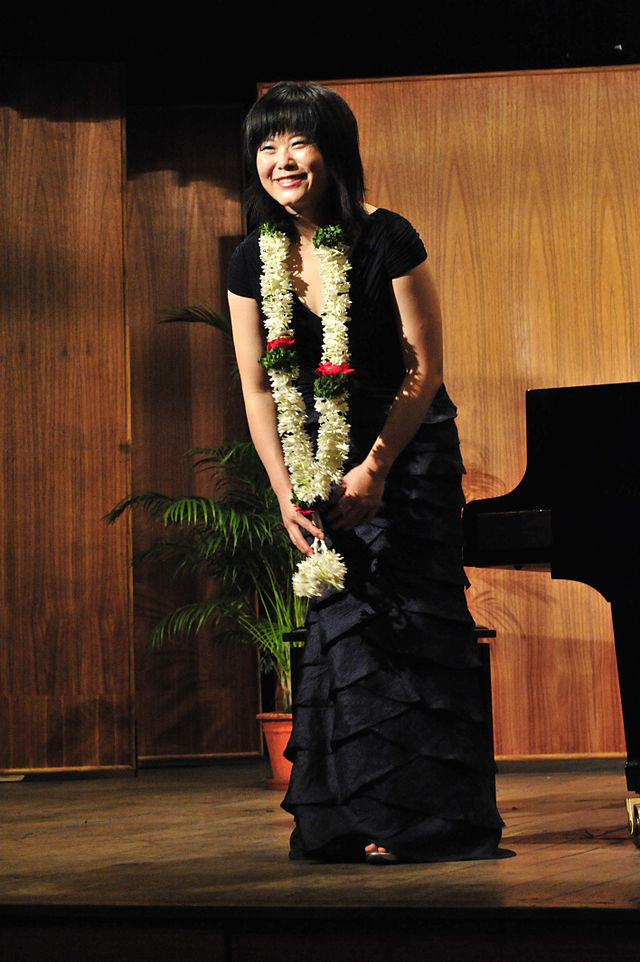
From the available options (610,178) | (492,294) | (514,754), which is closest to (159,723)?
(514,754)

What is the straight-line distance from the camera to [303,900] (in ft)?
6.24

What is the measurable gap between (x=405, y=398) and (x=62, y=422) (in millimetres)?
2664

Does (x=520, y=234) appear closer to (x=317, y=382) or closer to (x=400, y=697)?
(x=317, y=382)

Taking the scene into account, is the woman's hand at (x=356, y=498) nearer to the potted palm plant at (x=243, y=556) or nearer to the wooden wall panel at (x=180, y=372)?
the potted palm plant at (x=243, y=556)

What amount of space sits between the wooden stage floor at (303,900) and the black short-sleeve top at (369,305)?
934 mm

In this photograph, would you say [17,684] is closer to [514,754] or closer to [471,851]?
[514,754]

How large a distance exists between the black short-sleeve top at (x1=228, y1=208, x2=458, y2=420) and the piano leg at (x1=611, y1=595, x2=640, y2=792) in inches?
22.7

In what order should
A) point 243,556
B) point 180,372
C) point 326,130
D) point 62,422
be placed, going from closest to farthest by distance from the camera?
1. point 326,130
2. point 243,556
3. point 62,422
4. point 180,372

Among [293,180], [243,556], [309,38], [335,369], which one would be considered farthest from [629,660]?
[309,38]

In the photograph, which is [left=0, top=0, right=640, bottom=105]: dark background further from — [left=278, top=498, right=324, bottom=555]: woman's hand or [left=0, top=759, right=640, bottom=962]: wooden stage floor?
[left=0, top=759, right=640, bottom=962]: wooden stage floor

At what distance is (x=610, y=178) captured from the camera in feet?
15.1

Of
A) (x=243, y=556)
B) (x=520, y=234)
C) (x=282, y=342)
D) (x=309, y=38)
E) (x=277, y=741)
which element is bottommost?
(x=277, y=741)

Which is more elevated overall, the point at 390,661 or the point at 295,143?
the point at 295,143

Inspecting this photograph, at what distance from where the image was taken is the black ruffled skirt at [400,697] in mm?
2385
